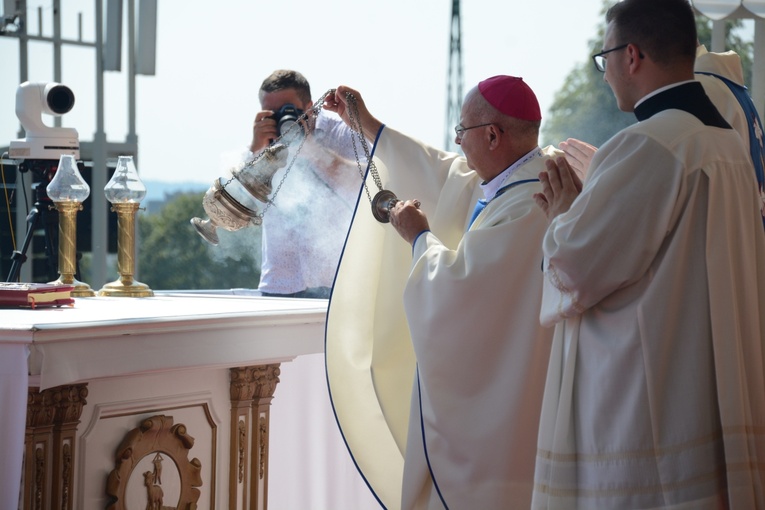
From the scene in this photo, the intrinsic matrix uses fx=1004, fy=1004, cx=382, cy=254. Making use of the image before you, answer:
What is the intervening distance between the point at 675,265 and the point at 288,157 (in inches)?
64.9

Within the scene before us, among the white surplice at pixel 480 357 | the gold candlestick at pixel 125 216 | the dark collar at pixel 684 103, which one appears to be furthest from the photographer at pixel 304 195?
the dark collar at pixel 684 103

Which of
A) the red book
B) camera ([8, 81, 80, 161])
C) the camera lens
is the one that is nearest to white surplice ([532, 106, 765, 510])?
the red book

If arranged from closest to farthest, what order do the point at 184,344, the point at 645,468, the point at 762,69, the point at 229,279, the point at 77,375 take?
the point at 645,468
the point at 77,375
the point at 184,344
the point at 762,69
the point at 229,279

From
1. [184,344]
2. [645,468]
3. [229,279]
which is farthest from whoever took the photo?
[229,279]

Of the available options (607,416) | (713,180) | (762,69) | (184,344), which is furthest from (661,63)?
(762,69)

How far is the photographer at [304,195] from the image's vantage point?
354 centimetres

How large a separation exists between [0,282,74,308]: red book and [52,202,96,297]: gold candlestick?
373 millimetres

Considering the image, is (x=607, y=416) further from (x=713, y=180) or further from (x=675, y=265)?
(x=713, y=180)

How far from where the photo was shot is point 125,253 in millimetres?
3400

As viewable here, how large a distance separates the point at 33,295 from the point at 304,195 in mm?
1145

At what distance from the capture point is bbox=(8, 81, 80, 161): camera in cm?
348

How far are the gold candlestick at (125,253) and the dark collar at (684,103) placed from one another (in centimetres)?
187

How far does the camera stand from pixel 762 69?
5.27m

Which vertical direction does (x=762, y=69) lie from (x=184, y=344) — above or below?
above
